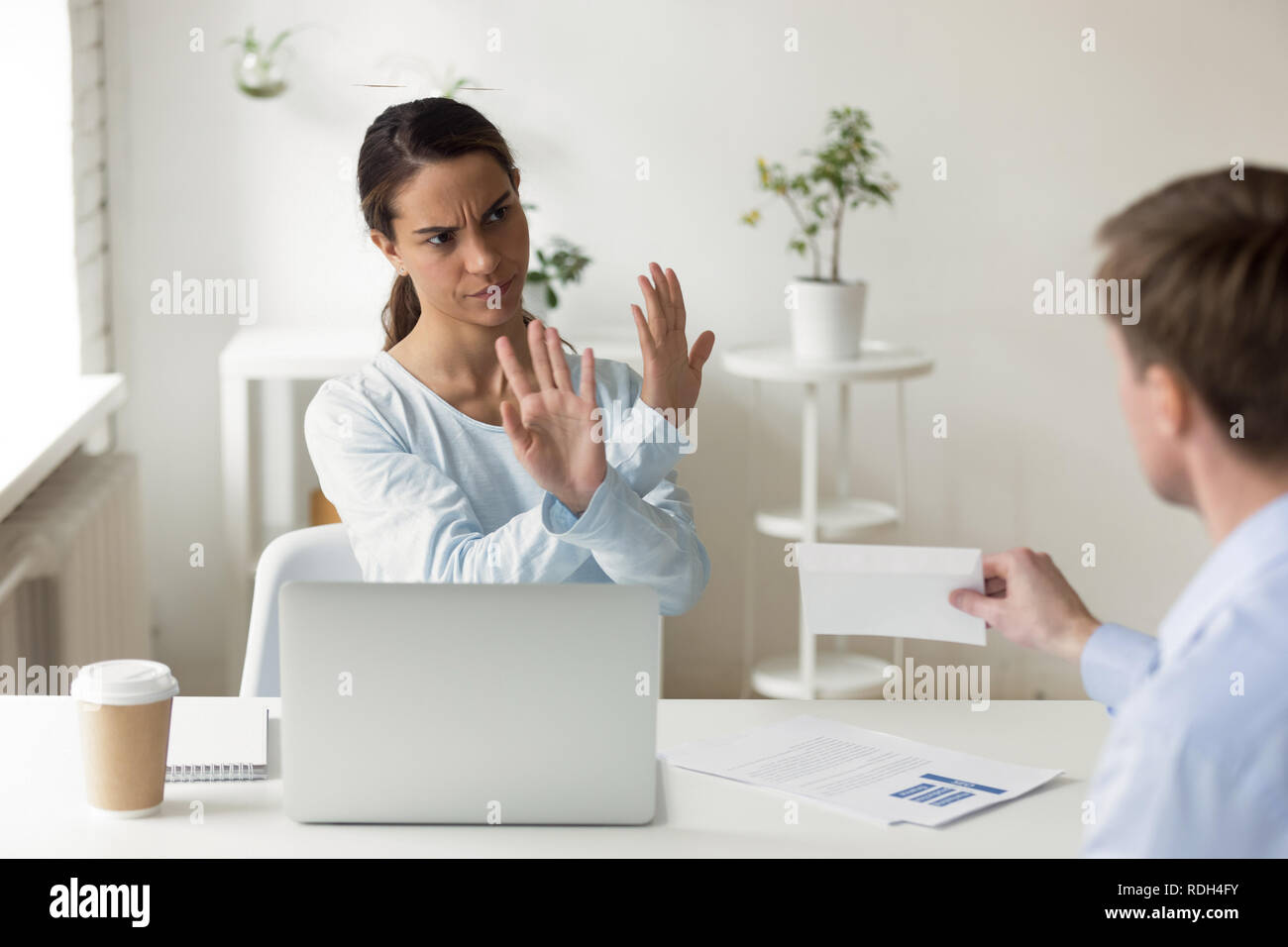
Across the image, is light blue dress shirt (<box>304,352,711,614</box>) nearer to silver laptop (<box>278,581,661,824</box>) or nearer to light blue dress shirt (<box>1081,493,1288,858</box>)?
silver laptop (<box>278,581,661,824</box>)

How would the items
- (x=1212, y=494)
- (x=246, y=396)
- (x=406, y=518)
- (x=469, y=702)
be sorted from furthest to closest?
(x=246, y=396) → (x=406, y=518) → (x=469, y=702) → (x=1212, y=494)

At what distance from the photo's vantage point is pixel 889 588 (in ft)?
4.06

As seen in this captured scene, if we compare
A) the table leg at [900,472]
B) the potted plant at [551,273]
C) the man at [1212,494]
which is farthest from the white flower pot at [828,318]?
the man at [1212,494]

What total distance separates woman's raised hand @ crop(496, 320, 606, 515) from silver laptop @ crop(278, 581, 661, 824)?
0.24 meters

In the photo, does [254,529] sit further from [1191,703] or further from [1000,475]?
[1191,703]

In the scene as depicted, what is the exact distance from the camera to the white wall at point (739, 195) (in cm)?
340

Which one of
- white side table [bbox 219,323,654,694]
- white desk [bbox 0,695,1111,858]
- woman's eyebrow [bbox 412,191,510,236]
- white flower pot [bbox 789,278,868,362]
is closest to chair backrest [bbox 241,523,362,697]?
white desk [bbox 0,695,1111,858]

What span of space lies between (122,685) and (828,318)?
2.23 metres

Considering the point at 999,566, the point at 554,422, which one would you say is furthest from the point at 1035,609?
the point at 554,422

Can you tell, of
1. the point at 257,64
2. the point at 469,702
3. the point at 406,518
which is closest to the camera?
the point at 469,702

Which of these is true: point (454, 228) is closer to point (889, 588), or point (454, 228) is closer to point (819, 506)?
point (889, 588)

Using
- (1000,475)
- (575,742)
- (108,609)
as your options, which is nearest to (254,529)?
(108,609)

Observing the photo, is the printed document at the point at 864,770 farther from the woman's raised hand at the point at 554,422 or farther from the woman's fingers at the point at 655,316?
the woman's fingers at the point at 655,316

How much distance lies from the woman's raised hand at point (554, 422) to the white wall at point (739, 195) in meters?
2.08
